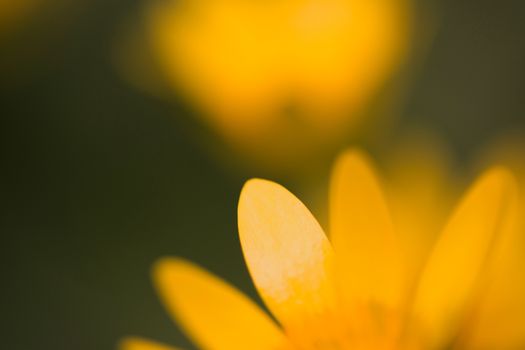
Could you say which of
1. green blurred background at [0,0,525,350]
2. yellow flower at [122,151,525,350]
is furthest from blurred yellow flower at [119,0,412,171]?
yellow flower at [122,151,525,350]

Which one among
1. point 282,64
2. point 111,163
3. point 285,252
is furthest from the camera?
point 111,163

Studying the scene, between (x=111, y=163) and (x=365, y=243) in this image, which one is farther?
(x=111, y=163)

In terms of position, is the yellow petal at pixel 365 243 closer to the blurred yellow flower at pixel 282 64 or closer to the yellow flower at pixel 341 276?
the yellow flower at pixel 341 276

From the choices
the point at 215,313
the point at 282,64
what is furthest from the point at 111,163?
the point at 215,313

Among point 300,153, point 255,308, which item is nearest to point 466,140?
point 300,153

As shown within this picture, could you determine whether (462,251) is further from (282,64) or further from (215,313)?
(282,64)
